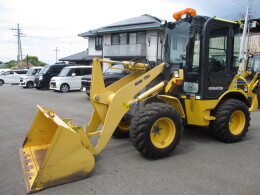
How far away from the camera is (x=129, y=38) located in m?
26.2

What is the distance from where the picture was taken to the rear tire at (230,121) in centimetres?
489

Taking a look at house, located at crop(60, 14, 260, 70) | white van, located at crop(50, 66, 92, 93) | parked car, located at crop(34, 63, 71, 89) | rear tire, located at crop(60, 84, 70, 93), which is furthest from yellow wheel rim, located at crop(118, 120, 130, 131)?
house, located at crop(60, 14, 260, 70)

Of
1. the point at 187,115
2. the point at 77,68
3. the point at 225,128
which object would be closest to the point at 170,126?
the point at 187,115

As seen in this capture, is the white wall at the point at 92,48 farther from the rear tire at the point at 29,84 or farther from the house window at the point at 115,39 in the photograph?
the rear tire at the point at 29,84

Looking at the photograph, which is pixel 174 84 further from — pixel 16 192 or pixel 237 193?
pixel 16 192

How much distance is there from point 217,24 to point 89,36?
88.8 feet

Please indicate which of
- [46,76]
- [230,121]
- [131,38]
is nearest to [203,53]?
[230,121]

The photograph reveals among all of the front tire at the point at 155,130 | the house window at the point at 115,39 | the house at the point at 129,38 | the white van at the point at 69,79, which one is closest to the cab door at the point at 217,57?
the front tire at the point at 155,130

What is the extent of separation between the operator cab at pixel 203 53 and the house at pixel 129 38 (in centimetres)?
1731

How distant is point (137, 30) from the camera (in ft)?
81.1

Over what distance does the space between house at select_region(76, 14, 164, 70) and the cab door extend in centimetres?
1734

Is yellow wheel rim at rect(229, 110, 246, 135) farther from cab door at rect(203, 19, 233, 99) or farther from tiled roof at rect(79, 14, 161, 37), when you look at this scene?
tiled roof at rect(79, 14, 161, 37)

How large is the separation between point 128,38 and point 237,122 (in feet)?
72.8

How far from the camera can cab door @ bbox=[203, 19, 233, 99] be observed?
4.76 meters
